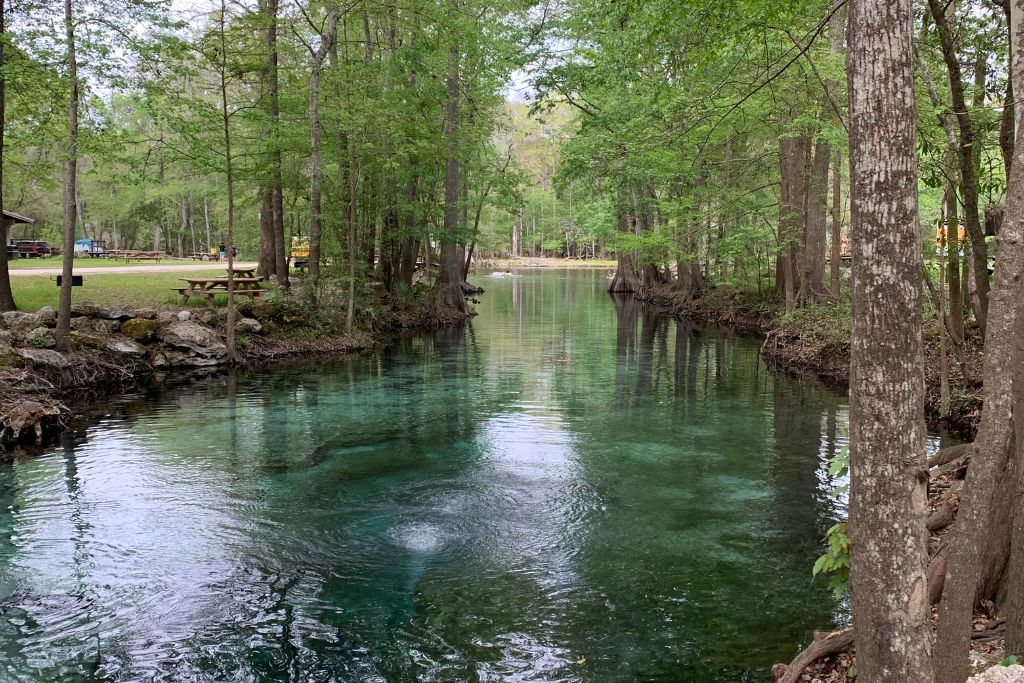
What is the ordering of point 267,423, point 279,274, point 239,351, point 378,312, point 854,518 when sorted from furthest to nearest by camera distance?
1. point 378,312
2. point 279,274
3. point 239,351
4. point 267,423
5. point 854,518

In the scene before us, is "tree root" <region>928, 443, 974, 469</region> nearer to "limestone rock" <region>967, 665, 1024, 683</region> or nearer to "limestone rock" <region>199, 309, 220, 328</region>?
"limestone rock" <region>967, 665, 1024, 683</region>

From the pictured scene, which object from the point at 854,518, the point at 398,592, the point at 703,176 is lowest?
the point at 398,592

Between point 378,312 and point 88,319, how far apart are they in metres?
9.72

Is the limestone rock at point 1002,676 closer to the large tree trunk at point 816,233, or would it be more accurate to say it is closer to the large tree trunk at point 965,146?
the large tree trunk at point 965,146

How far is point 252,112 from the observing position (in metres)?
20.6

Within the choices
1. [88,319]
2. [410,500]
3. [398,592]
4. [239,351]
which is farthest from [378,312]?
[398,592]

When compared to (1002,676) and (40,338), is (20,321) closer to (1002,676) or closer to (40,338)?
(40,338)

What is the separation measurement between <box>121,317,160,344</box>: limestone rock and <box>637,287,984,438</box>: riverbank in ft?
50.4

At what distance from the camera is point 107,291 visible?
22.3 m

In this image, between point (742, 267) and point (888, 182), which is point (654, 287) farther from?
point (888, 182)

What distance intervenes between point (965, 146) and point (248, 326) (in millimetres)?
17299

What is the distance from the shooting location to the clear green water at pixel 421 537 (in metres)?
5.89

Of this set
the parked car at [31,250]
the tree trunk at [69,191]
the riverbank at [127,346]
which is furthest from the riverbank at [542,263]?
the tree trunk at [69,191]

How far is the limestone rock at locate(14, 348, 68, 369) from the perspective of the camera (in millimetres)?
14555
